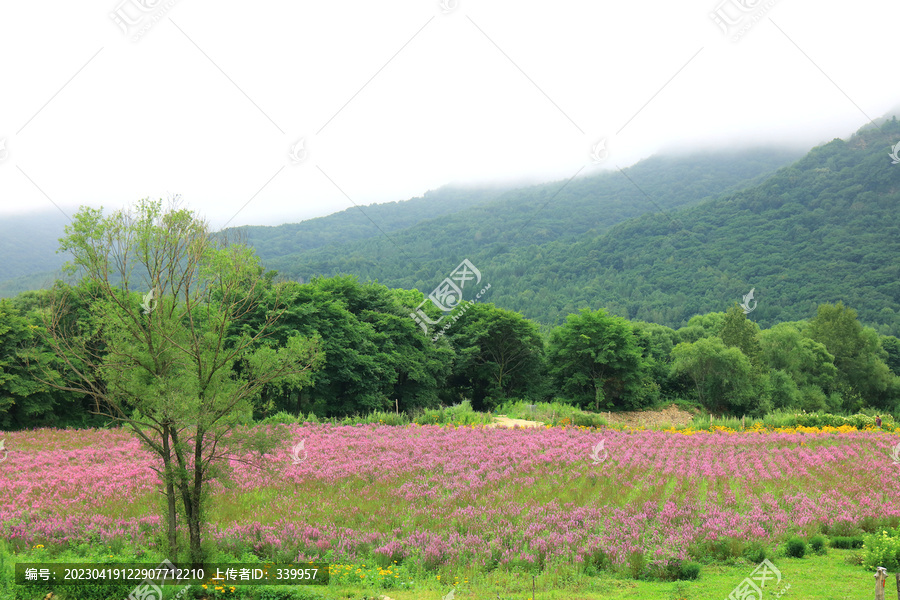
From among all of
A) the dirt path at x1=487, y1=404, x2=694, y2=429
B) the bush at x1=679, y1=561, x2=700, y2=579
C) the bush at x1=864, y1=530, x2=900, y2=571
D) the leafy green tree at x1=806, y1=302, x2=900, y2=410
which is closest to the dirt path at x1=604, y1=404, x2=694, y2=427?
the dirt path at x1=487, y1=404, x2=694, y2=429

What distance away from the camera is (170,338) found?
26.5ft

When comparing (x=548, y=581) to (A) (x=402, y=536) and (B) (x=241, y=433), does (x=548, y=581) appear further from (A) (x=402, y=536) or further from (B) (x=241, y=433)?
(B) (x=241, y=433)

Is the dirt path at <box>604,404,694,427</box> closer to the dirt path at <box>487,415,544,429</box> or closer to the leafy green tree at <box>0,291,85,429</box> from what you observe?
the dirt path at <box>487,415,544,429</box>

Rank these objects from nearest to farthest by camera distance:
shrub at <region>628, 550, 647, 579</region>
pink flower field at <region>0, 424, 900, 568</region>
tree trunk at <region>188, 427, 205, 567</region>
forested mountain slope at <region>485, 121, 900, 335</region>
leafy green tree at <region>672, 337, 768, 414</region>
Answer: tree trunk at <region>188, 427, 205, 567</region>, shrub at <region>628, 550, 647, 579</region>, pink flower field at <region>0, 424, 900, 568</region>, leafy green tree at <region>672, 337, 768, 414</region>, forested mountain slope at <region>485, 121, 900, 335</region>

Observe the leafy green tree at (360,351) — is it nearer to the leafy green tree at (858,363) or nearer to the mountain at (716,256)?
the leafy green tree at (858,363)

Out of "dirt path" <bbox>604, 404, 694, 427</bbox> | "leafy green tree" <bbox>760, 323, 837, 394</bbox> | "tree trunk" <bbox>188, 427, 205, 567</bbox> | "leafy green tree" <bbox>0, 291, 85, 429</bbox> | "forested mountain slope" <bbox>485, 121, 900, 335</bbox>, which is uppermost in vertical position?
"forested mountain slope" <bbox>485, 121, 900, 335</bbox>

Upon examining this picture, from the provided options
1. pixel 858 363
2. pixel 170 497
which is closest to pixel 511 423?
pixel 170 497

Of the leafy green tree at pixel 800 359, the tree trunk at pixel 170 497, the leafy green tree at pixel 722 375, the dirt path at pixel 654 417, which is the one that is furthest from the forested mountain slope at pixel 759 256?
the tree trunk at pixel 170 497

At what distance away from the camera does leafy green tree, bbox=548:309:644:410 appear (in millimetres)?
47812

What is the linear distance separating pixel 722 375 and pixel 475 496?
42412 millimetres

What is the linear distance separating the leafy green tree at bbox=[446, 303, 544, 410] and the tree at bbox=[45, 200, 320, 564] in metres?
40.4

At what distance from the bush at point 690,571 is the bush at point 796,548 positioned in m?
2.44

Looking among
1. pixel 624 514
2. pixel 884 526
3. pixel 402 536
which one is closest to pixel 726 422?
pixel 884 526

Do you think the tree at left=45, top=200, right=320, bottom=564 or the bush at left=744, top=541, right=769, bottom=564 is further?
the bush at left=744, top=541, right=769, bottom=564
